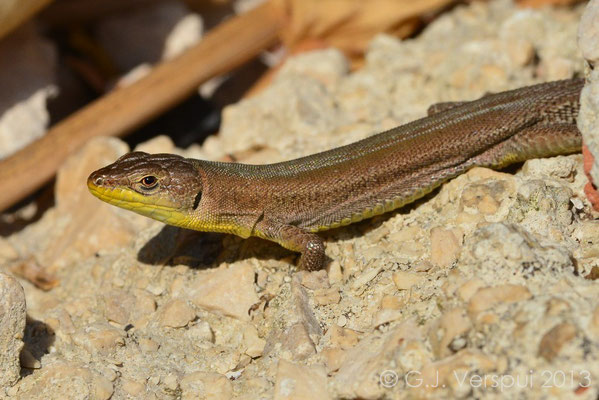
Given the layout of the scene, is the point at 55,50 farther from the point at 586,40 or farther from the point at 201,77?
the point at 586,40

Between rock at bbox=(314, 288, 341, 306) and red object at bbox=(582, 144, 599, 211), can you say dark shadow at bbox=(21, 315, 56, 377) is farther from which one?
red object at bbox=(582, 144, 599, 211)

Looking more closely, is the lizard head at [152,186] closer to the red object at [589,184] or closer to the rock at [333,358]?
the rock at [333,358]

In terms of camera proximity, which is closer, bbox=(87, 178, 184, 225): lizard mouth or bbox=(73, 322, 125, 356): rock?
bbox=(73, 322, 125, 356): rock

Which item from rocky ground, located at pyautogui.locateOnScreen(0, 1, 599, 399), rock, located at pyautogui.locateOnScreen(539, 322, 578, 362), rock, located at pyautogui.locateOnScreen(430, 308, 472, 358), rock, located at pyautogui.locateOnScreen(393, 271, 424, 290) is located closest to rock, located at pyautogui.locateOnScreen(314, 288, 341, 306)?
rocky ground, located at pyautogui.locateOnScreen(0, 1, 599, 399)

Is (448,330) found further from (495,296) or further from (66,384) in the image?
(66,384)

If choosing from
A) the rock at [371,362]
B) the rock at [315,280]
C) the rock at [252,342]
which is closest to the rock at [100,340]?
the rock at [252,342]

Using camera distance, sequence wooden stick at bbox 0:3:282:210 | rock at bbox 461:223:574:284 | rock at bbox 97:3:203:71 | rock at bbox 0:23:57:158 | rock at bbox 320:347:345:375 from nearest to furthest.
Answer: rock at bbox 461:223:574:284
rock at bbox 320:347:345:375
wooden stick at bbox 0:3:282:210
rock at bbox 0:23:57:158
rock at bbox 97:3:203:71
